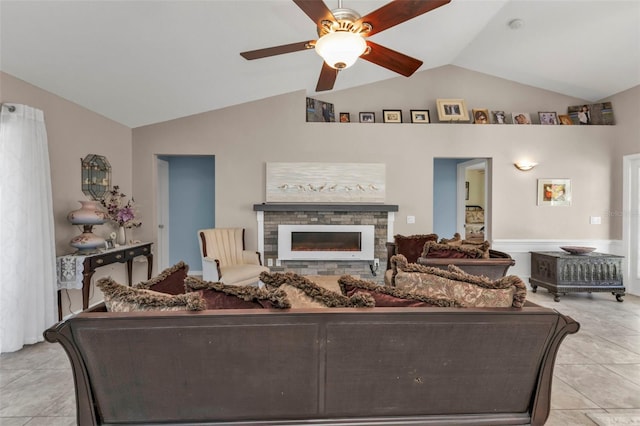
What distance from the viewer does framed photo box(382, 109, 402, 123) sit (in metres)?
4.96

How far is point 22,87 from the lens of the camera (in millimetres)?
2805

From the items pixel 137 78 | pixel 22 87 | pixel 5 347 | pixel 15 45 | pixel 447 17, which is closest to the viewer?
pixel 15 45

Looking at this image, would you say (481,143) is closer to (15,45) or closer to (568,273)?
(568,273)

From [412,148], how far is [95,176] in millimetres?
4242

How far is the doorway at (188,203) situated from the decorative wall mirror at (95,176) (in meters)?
1.40

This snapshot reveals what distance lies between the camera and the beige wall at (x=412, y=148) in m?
4.80

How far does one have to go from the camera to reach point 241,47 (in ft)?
10.8

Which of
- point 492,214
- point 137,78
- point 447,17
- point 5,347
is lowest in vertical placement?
point 5,347

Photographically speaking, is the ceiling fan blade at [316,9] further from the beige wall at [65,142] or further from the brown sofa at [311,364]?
the beige wall at [65,142]

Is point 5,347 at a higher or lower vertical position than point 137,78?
lower

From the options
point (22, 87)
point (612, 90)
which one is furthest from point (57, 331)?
point (612, 90)

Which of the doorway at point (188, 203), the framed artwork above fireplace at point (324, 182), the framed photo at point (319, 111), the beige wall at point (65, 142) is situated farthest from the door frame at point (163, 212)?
the framed photo at point (319, 111)

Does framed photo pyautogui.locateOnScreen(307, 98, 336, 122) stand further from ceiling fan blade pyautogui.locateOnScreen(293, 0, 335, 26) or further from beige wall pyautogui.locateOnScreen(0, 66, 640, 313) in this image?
ceiling fan blade pyautogui.locateOnScreen(293, 0, 335, 26)

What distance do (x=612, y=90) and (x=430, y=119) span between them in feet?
8.41
